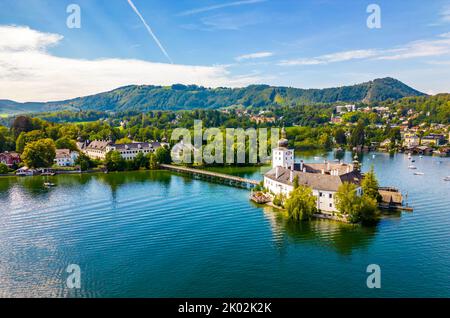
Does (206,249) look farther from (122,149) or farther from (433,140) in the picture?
(433,140)

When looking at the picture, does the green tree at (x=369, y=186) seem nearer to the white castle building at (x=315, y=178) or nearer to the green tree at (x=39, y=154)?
the white castle building at (x=315, y=178)

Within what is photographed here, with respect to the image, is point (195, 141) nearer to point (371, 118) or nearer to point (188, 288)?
point (188, 288)

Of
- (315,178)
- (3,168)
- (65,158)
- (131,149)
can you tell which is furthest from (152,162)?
(315,178)

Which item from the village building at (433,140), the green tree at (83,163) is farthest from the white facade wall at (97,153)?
the village building at (433,140)

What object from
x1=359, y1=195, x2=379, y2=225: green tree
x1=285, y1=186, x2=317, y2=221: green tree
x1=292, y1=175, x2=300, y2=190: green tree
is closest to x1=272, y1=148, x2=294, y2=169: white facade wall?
x1=292, y1=175, x2=300, y2=190: green tree
